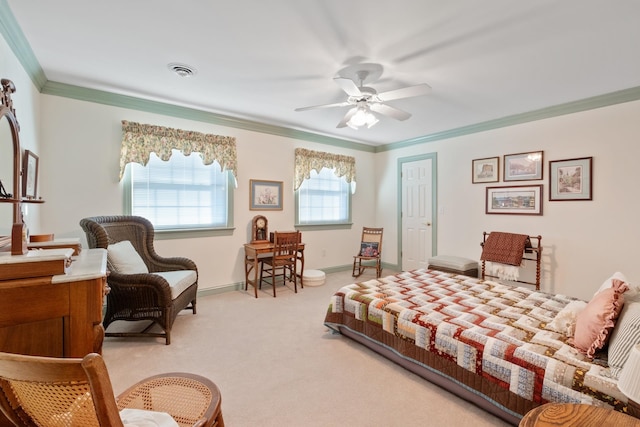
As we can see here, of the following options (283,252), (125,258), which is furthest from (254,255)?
(125,258)

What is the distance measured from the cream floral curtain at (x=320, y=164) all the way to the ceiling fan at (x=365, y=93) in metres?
1.88

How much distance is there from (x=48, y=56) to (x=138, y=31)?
106 centimetres

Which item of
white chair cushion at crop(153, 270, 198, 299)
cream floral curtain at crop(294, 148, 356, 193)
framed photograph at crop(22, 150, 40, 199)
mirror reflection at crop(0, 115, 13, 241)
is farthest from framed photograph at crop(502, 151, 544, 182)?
framed photograph at crop(22, 150, 40, 199)

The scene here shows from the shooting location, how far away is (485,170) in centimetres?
442

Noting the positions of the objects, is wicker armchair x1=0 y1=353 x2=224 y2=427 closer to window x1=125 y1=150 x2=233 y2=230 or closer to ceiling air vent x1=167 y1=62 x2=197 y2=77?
ceiling air vent x1=167 y1=62 x2=197 y2=77

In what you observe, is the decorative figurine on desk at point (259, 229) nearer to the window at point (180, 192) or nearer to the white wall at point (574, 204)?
the window at point (180, 192)

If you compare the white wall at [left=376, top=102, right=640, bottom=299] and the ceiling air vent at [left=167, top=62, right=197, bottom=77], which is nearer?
the ceiling air vent at [left=167, top=62, right=197, bottom=77]

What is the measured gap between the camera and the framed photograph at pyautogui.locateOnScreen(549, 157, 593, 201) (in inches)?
138

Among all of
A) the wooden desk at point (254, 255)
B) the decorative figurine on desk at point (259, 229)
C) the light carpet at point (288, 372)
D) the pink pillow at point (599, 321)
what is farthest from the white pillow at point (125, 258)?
the pink pillow at point (599, 321)

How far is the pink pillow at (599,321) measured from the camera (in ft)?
5.24

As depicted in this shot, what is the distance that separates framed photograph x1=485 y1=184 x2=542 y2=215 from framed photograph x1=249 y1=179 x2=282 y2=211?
10.4 feet

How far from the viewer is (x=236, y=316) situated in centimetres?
338

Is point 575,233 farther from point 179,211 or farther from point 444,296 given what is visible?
point 179,211

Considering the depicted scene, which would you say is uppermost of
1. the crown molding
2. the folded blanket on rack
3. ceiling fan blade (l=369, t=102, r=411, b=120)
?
the crown molding
